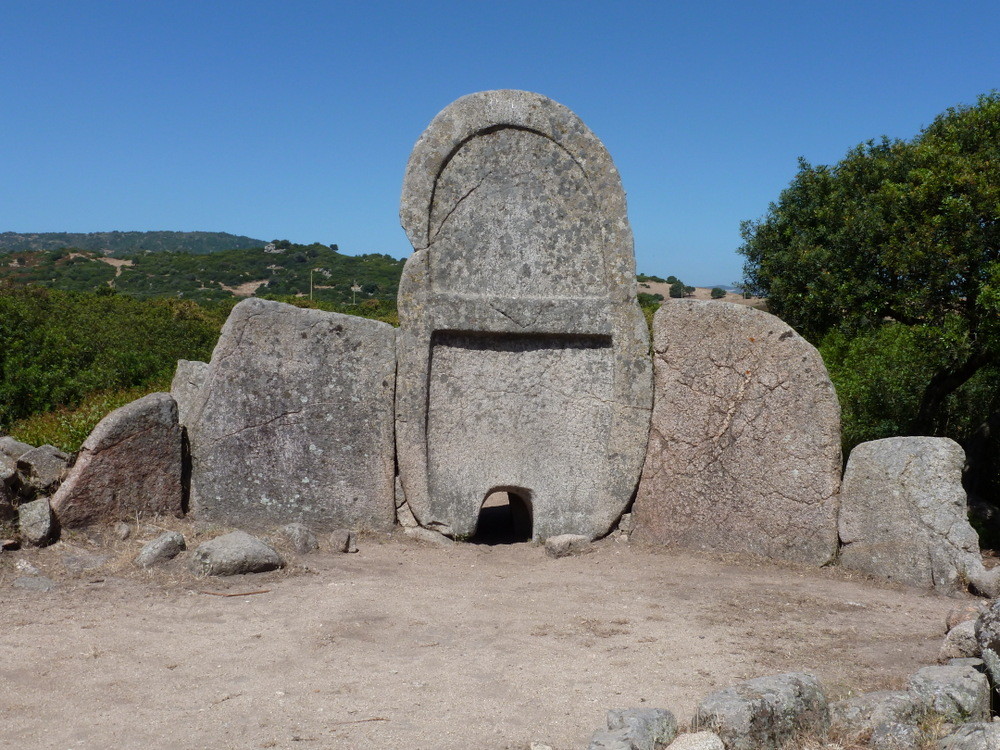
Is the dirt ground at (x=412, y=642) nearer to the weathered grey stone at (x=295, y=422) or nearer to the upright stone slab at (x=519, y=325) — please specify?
the weathered grey stone at (x=295, y=422)

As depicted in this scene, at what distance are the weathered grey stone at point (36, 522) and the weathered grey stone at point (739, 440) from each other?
4039 millimetres

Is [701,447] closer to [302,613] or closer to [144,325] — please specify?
[302,613]

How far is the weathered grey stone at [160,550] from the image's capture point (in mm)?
5941

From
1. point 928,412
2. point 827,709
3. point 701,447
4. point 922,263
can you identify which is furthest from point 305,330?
point 928,412

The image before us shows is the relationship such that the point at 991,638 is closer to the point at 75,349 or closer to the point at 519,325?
the point at 519,325

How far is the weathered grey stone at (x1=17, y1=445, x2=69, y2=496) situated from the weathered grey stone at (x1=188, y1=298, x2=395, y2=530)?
902 mm

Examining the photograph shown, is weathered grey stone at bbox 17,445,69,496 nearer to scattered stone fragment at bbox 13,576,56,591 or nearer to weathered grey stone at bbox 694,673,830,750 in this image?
scattered stone fragment at bbox 13,576,56,591

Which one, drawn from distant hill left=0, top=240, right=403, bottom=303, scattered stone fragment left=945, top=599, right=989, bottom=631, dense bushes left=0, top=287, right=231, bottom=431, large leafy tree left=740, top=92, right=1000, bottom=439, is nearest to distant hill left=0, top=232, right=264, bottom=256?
distant hill left=0, top=240, right=403, bottom=303

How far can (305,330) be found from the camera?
679 cm

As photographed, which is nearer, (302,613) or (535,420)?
(302,613)

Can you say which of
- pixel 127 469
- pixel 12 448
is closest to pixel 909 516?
pixel 127 469

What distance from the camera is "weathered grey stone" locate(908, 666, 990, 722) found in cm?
389

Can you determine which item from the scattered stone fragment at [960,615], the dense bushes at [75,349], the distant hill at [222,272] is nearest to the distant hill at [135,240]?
the distant hill at [222,272]

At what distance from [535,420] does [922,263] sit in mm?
3645
